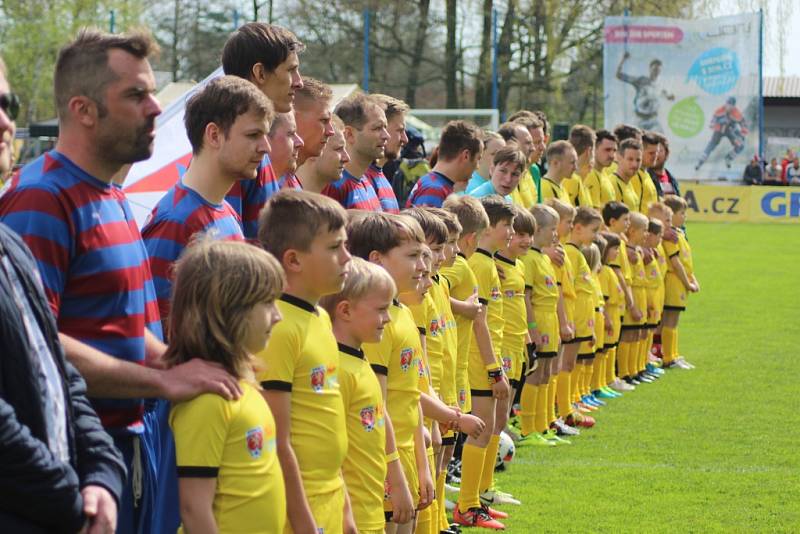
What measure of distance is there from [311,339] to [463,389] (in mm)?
2704

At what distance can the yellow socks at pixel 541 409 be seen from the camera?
9.06 meters

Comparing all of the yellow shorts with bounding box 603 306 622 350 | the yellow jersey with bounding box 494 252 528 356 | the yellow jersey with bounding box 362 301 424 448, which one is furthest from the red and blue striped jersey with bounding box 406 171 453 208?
the yellow shorts with bounding box 603 306 622 350

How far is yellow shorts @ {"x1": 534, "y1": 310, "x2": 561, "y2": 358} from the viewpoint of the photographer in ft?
28.7

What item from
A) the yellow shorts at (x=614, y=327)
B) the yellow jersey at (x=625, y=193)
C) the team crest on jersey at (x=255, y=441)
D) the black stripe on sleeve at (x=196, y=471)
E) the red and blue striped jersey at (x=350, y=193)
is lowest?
the yellow shorts at (x=614, y=327)

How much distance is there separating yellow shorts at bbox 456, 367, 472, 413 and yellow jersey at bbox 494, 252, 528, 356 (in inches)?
51.8

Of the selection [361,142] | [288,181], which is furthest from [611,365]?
[288,181]

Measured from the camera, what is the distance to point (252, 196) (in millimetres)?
4523

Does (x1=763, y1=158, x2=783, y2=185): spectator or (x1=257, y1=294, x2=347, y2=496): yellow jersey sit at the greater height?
(x1=763, y1=158, x2=783, y2=185): spectator

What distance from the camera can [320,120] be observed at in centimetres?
521

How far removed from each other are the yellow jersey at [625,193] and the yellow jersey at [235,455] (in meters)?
9.59

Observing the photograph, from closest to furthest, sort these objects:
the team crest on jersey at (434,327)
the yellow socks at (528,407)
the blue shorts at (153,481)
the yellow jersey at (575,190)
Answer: the blue shorts at (153,481)
the team crest on jersey at (434,327)
the yellow socks at (528,407)
the yellow jersey at (575,190)

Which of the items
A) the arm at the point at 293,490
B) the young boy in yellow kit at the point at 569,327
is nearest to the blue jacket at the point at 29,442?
the arm at the point at 293,490

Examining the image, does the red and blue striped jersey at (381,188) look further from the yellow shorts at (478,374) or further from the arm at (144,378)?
the arm at (144,378)

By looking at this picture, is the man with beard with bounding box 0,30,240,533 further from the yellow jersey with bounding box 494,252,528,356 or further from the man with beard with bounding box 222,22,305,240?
the yellow jersey with bounding box 494,252,528,356
